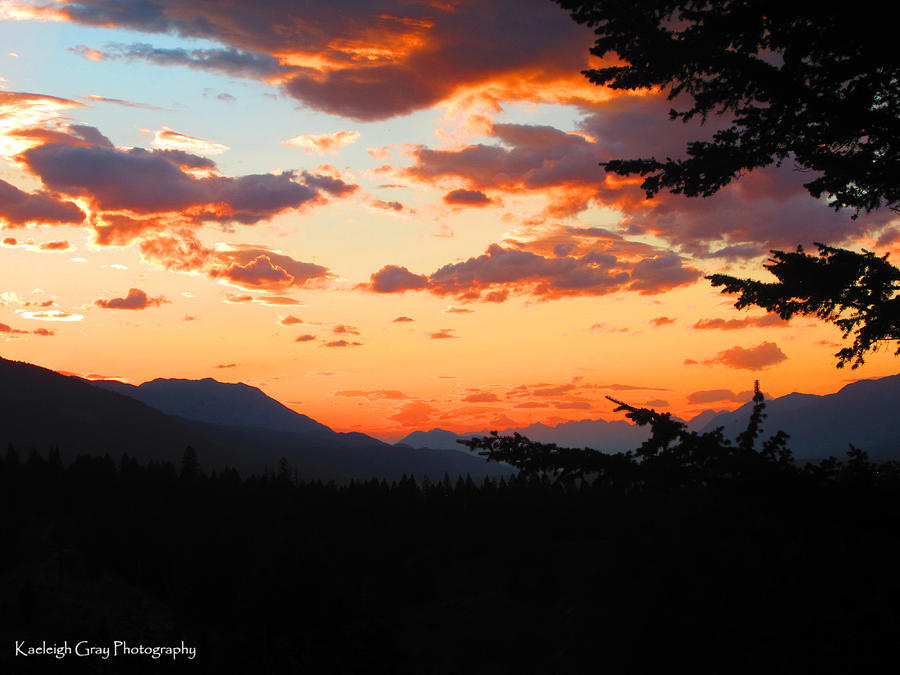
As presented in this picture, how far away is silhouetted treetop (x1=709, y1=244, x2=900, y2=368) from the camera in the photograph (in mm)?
13047

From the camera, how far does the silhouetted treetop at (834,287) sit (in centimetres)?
A: 1305

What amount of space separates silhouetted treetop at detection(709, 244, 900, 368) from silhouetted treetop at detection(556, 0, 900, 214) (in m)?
2.03

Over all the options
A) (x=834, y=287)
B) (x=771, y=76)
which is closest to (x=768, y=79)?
(x=771, y=76)

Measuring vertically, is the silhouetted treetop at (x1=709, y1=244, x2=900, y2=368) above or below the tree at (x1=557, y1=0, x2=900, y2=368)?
below

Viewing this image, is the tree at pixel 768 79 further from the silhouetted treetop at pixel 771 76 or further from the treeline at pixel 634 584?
the treeline at pixel 634 584

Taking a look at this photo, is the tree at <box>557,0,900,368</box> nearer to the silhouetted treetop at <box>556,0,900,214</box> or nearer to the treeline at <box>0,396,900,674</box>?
the silhouetted treetop at <box>556,0,900,214</box>

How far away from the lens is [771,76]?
399 inches

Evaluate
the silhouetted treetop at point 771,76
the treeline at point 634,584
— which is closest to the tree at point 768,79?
the silhouetted treetop at point 771,76

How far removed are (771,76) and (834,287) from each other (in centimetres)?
492

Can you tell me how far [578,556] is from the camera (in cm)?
1222

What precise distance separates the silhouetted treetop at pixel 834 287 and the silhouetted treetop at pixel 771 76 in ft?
6.68

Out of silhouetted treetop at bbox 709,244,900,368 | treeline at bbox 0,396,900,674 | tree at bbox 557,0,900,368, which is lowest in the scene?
treeline at bbox 0,396,900,674

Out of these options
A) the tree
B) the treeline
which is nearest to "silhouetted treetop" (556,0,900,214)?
the tree

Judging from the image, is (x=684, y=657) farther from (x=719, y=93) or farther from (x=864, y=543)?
(x=719, y=93)
